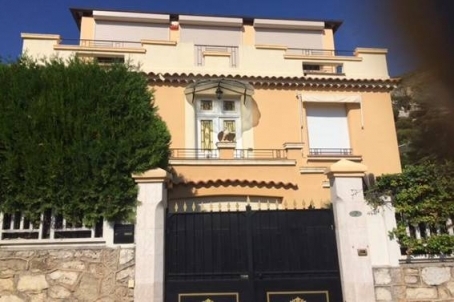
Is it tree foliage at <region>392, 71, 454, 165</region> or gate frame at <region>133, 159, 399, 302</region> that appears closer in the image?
tree foliage at <region>392, 71, 454, 165</region>

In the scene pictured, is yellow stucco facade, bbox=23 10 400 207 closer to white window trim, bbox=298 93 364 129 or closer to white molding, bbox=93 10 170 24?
white window trim, bbox=298 93 364 129

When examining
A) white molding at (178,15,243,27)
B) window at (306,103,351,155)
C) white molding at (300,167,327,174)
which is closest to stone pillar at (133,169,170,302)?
white molding at (300,167,327,174)

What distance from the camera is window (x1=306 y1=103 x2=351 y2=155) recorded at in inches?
548

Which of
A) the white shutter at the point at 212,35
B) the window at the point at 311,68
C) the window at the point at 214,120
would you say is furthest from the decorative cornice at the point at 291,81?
the white shutter at the point at 212,35

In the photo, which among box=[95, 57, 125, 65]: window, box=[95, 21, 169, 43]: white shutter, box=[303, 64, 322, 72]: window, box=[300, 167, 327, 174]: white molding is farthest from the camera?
box=[95, 21, 169, 43]: white shutter

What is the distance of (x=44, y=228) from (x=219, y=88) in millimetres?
7680

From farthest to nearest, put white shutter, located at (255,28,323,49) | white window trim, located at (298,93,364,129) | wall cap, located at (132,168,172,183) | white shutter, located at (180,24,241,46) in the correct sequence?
white shutter, located at (255,28,323,49)
white shutter, located at (180,24,241,46)
white window trim, located at (298,93,364,129)
wall cap, located at (132,168,172,183)

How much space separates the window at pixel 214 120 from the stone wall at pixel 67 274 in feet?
23.9

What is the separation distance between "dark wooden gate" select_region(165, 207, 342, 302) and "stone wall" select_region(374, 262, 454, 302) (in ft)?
2.15

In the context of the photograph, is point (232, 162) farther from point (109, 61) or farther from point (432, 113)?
point (432, 113)

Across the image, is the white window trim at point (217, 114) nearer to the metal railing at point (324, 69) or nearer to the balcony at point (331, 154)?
the balcony at point (331, 154)

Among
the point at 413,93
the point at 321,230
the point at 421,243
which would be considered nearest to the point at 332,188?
the point at 321,230

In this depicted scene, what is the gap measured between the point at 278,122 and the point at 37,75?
790 cm

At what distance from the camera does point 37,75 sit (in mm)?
7582
